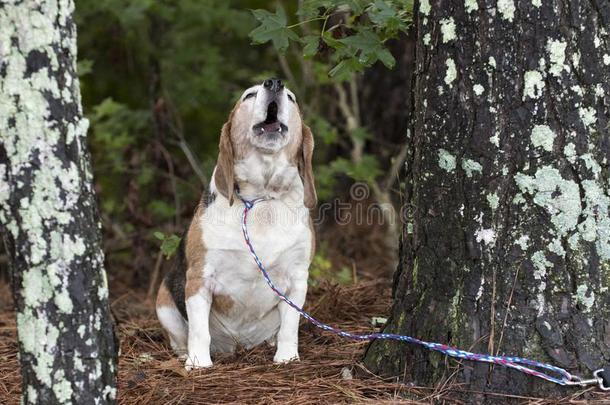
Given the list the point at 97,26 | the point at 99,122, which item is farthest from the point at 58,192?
the point at 97,26

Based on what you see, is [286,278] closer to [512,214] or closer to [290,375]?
[290,375]

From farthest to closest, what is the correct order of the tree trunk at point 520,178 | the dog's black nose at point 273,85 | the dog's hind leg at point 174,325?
the dog's hind leg at point 174,325 < the dog's black nose at point 273,85 < the tree trunk at point 520,178

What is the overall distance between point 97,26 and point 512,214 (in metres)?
7.02

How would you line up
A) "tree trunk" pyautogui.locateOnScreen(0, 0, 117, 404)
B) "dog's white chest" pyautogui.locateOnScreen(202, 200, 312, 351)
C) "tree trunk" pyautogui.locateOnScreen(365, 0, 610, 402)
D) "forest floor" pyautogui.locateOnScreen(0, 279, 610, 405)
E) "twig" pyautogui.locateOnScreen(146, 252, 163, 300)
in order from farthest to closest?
"twig" pyautogui.locateOnScreen(146, 252, 163, 300) → "dog's white chest" pyautogui.locateOnScreen(202, 200, 312, 351) → "forest floor" pyautogui.locateOnScreen(0, 279, 610, 405) → "tree trunk" pyautogui.locateOnScreen(365, 0, 610, 402) → "tree trunk" pyautogui.locateOnScreen(0, 0, 117, 404)

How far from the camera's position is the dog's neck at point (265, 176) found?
16.1 feet

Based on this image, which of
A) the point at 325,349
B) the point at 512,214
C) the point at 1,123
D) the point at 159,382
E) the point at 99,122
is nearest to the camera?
the point at 1,123

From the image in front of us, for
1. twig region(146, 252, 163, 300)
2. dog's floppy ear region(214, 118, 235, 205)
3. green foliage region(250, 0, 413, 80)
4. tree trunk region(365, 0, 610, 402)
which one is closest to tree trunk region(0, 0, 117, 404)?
tree trunk region(365, 0, 610, 402)

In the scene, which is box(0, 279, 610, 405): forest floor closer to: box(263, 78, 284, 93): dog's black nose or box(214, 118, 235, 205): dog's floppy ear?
box(214, 118, 235, 205): dog's floppy ear

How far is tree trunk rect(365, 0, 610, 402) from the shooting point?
11.1 ft

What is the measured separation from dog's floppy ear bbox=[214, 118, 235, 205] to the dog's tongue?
24 centimetres

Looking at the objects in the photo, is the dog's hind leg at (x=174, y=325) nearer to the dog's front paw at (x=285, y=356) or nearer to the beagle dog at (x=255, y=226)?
the beagle dog at (x=255, y=226)

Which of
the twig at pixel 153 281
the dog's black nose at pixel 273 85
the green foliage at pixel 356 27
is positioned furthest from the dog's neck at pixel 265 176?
the twig at pixel 153 281

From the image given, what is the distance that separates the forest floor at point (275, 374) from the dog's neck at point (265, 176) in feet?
3.05

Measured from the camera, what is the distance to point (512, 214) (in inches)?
136
